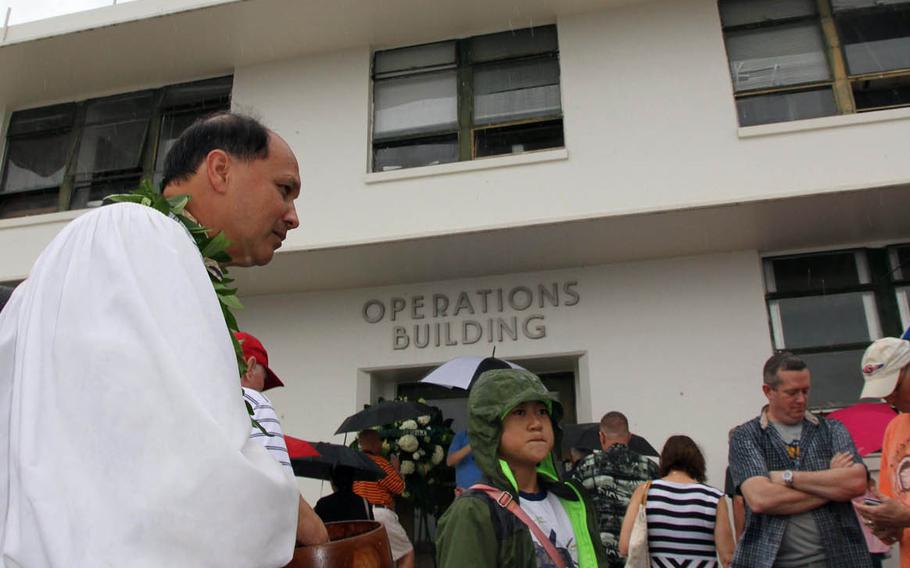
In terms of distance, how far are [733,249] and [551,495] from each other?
5.42m

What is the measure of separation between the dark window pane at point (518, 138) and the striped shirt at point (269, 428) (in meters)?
6.02

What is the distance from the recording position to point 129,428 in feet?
3.08

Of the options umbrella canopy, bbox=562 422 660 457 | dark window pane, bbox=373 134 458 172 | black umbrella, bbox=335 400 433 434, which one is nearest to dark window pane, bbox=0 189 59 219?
A: dark window pane, bbox=373 134 458 172

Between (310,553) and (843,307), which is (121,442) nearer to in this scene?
(310,553)

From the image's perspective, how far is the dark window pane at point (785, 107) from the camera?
7531mm

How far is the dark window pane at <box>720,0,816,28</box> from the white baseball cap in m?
5.70

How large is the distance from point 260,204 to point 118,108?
978cm

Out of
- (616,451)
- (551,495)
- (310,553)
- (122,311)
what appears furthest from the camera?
(616,451)

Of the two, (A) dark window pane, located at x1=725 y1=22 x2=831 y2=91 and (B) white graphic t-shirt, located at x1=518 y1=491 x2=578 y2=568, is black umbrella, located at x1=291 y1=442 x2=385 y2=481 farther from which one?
(A) dark window pane, located at x1=725 y1=22 x2=831 y2=91

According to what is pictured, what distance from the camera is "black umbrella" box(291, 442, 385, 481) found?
4962mm

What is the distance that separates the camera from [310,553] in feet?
4.45

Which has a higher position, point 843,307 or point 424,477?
point 843,307

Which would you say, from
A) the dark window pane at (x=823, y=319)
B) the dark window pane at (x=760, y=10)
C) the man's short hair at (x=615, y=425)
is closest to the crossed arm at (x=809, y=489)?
the man's short hair at (x=615, y=425)

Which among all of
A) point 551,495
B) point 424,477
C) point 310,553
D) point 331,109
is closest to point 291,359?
point 424,477
